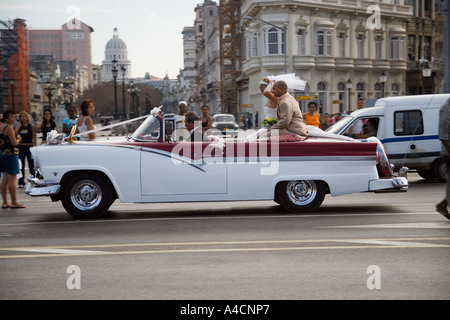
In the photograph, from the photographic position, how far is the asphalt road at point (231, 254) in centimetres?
614

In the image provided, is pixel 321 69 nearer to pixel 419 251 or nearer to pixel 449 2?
pixel 449 2

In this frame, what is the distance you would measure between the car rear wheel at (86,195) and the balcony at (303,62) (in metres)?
47.8

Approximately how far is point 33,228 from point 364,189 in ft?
17.1

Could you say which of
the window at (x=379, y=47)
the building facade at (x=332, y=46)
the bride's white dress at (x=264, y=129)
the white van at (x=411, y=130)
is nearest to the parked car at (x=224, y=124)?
the building facade at (x=332, y=46)

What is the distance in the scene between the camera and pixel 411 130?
55.6ft

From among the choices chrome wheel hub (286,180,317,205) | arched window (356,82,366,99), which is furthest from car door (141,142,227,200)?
arched window (356,82,366,99)

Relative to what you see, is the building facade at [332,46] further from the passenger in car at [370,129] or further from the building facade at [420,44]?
the passenger in car at [370,129]

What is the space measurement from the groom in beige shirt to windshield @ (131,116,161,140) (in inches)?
72.6

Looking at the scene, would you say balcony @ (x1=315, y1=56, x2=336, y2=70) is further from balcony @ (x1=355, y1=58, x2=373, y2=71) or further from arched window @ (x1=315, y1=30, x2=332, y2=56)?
balcony @ (x1=355, y1=58, x2=373, y2=71)

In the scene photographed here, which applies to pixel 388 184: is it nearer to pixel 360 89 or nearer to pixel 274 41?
pixel 274 41

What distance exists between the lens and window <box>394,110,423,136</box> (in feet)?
55.6

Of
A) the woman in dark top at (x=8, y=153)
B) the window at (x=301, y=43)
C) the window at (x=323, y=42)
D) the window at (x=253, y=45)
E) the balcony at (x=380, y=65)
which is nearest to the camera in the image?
the woman in dark top at (x=8, y=153)

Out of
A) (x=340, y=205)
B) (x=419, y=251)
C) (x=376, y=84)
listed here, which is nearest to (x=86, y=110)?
(x=340, y=205)

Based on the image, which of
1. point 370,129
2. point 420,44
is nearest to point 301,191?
point 370,129
